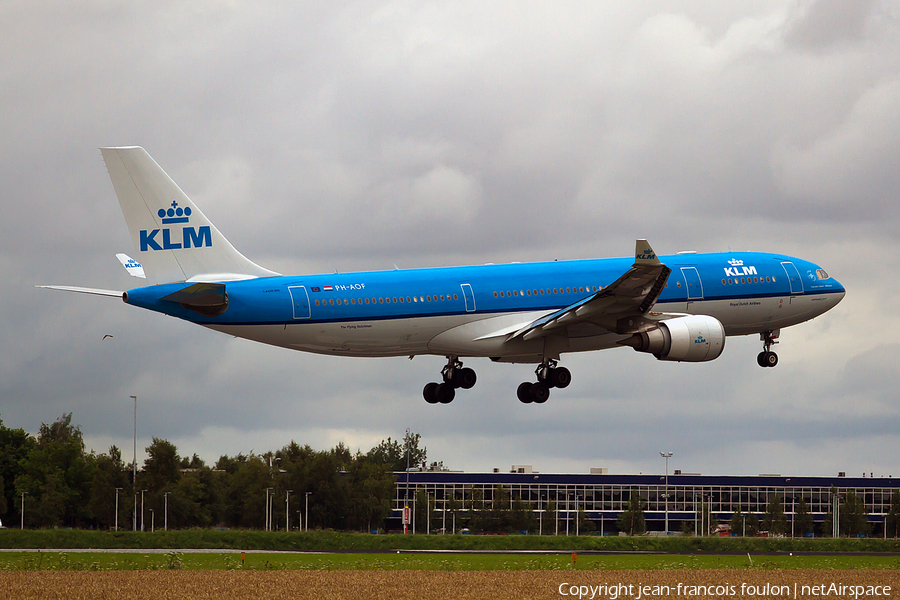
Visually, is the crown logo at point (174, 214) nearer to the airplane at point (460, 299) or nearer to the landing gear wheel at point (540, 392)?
the airplane at point (460, 299)

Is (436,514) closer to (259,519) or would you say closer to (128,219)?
(259,519)

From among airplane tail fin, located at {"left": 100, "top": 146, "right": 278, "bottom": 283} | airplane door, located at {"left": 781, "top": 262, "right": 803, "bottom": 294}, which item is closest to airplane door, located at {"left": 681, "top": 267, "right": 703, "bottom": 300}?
airplane door, located at {"left": 781, "top": 262, "right": 803, "bottom": 294}

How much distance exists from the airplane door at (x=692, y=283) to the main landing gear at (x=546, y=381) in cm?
647

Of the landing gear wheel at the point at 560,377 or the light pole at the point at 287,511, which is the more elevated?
the landing gear wheel at the point at 560,377

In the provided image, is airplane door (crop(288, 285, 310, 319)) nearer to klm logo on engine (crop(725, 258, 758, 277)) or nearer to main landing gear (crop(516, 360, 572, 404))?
main landing gear (crop(516, 360, 572, 404))

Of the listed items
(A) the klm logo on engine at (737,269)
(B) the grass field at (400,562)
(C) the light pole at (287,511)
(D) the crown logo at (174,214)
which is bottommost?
(C) the light pole at (287,511)

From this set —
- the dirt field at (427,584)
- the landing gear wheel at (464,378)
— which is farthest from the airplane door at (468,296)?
the dirt field at (427,584)

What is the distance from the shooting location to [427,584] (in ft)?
142

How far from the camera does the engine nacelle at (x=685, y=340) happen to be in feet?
163

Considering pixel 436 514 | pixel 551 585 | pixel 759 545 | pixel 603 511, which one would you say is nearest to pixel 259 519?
pixel 436 514

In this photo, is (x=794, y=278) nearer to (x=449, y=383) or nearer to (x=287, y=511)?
(x=449, y=383)

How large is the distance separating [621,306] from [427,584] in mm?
13724

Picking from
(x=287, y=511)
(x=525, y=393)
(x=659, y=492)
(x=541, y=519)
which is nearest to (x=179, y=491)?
(x=287, y=511)

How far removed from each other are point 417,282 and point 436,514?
331 ft
